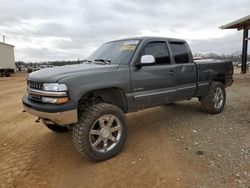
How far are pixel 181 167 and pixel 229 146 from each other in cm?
129

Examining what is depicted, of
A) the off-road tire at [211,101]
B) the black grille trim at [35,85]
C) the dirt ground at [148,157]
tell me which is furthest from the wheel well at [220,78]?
the black grille trim at [35,85]

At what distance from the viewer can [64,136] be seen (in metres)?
5.78

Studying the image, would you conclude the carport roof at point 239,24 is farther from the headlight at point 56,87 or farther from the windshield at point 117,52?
the headlight at point 56,87

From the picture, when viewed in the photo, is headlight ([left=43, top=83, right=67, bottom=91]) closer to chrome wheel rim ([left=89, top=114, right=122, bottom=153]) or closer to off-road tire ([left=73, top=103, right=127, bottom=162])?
off-road tire ([left=73, top=103, right=127, bottom=162])

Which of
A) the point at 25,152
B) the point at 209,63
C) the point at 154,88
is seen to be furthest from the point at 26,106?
the point at 209,63

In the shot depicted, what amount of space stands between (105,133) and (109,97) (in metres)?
0.76

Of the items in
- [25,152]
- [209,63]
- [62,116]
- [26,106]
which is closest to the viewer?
[62,116]

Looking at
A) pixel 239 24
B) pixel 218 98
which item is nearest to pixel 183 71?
pixel 218 98

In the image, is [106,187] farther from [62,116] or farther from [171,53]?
[171,53]

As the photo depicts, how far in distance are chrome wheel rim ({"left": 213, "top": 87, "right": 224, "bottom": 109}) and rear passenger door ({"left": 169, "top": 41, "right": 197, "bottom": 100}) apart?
3.34ft

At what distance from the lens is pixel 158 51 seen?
5.69m

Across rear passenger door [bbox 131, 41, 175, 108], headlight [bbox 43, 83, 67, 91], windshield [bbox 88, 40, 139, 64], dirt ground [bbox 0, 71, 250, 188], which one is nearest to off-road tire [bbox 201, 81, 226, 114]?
dirt ground [bbox 0, 71, 250, 188]

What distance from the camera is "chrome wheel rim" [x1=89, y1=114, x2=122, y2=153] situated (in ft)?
14.5

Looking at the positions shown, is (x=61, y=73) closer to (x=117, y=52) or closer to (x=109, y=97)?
(x=109, y=97)
